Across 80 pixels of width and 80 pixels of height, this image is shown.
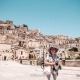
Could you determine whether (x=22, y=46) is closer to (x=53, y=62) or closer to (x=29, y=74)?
(x=29, y=74)

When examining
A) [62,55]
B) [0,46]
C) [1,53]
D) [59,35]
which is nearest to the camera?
[1,53]

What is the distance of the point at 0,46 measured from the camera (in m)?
43.2

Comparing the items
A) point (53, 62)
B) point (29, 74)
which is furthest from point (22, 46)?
point (53, 62)

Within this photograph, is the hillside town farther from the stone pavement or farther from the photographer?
the photographer

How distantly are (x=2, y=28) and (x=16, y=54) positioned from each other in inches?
1516

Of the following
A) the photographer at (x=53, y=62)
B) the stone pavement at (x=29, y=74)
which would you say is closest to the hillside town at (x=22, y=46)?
the stone pavement at (x=29, y=74)

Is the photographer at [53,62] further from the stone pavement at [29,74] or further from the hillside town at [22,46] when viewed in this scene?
the hillside town at [22,46]

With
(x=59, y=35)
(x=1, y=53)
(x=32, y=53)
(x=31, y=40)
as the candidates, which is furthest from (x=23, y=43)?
(x=59, y=35)

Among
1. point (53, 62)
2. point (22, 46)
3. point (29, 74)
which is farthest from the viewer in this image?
point (22, 46)

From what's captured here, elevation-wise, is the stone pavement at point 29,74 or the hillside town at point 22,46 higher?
the hillside town at point 22,46

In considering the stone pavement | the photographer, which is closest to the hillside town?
the stone pavement

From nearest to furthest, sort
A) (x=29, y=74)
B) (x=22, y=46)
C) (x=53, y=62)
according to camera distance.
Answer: (x=53, y=62) → (x=29, y=74) → (x=22, y=46)

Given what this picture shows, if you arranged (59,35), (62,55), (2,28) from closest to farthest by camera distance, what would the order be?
(62,55) → (2,28) → (59,35)

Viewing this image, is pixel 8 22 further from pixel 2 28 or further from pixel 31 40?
pixel 31 40
